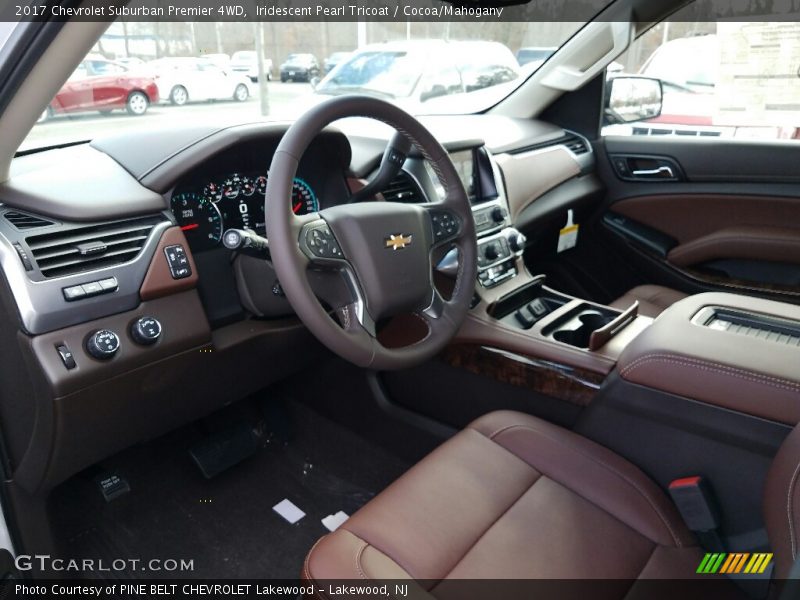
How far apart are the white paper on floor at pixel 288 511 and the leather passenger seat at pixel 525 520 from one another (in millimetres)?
804

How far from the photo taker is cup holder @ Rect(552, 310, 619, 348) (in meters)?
1.71

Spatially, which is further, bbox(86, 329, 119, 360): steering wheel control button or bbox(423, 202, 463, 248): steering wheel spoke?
bbox(423, 202, 463, 248): steering wheel spoke

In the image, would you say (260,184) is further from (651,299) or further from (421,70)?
(651,299)

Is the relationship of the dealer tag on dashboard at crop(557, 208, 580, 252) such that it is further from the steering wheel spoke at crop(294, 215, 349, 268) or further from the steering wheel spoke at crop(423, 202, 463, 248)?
the steering wheel spoke at crop(294, 215, 349, 268)

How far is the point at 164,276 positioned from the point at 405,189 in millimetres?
706

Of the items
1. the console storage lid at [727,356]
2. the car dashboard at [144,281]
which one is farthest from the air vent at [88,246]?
the console storage lid at [727,356]

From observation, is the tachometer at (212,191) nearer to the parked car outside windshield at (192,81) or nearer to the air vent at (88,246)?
the air vent at (88,246)

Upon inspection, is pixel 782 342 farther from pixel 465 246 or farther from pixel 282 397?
pixel 282 397

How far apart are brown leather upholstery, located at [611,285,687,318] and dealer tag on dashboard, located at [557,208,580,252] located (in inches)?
15.5

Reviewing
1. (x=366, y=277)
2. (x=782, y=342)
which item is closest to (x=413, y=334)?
(x=366, y=277)

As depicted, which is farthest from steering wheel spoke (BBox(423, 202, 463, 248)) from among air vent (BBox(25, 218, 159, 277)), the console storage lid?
air vent (BBox(25, 218, 159, 277))

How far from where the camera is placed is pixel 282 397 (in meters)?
2.29

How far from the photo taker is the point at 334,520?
6.38 feet

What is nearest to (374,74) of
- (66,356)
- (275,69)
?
(275,69)
